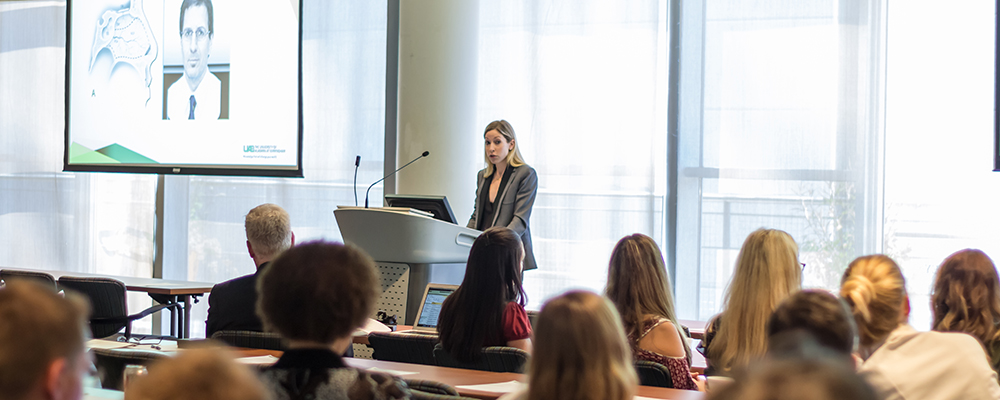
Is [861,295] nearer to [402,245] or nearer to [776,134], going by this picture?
[402,245]

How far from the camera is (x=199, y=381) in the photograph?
29.6 inches

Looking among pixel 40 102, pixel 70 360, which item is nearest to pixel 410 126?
pixel 40 102

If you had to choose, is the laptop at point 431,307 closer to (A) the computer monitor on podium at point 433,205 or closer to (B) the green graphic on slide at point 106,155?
(A) the computer monitor on podium at point 433,205

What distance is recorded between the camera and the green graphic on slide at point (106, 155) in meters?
6.05

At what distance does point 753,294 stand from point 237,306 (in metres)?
1.67

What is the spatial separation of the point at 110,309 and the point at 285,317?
356cm

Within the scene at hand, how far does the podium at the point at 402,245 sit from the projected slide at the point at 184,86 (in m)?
1.65

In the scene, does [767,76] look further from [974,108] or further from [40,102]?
[40,102]

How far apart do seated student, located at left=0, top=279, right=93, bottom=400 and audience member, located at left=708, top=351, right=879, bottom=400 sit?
0.84 metres

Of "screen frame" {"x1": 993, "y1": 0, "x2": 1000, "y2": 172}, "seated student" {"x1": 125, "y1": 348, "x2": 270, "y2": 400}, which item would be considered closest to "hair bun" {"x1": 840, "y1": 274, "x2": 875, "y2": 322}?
"seated student" {"x1": 125, "y1": 348, "x2": 270, "y2": 400}

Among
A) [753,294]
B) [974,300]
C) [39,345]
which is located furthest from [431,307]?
[39,345]

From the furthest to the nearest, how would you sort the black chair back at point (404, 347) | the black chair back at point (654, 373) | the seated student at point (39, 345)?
the black chair back at point (404, 347)
the black chair back at point (654, 373)
the seated student at point (39, 345)

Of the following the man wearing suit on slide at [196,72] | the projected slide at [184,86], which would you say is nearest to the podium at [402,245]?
the projected slide at [184,86]

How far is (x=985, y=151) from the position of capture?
4473mm
